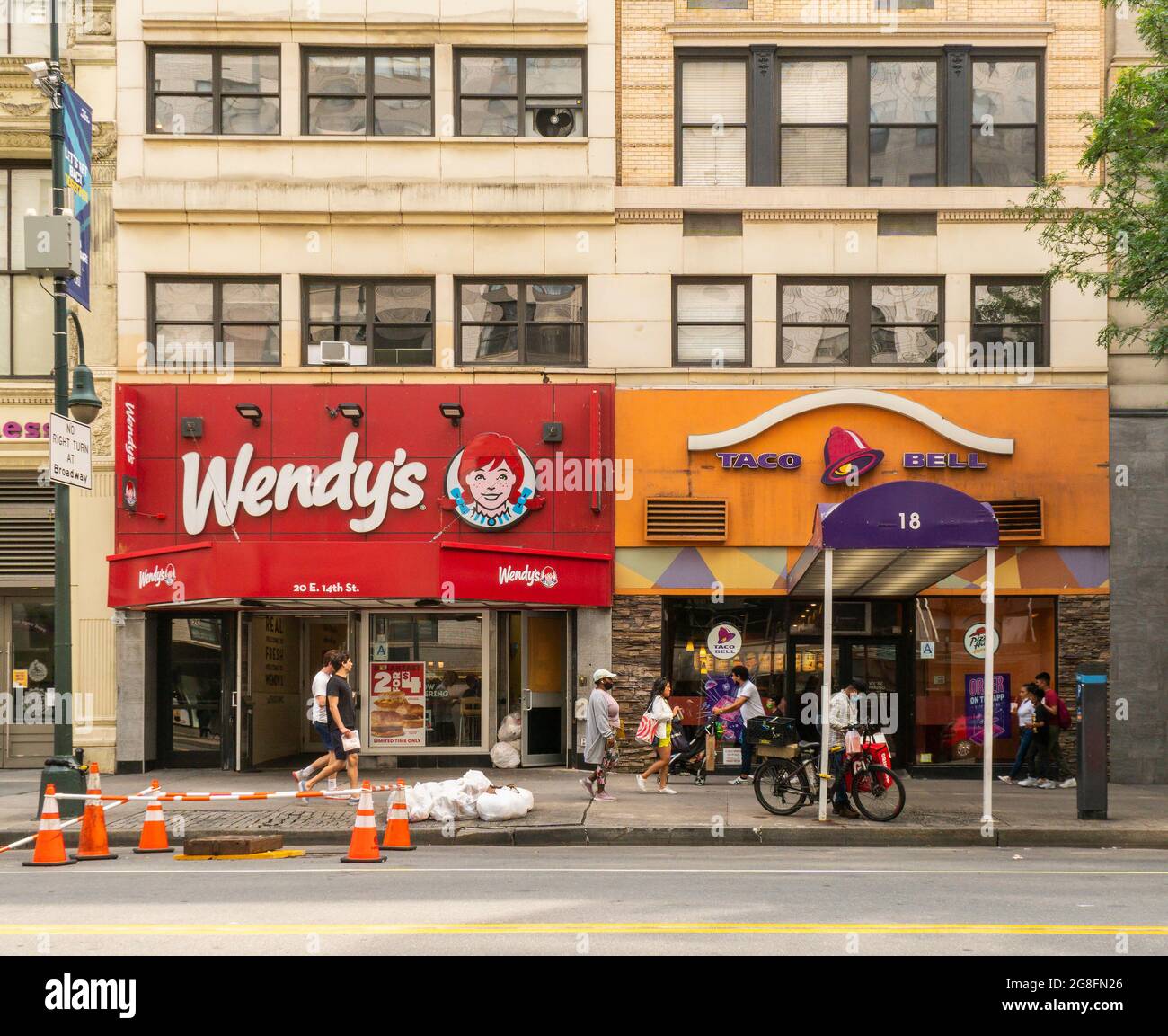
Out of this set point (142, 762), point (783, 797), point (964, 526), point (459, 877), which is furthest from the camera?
point (142, 762)

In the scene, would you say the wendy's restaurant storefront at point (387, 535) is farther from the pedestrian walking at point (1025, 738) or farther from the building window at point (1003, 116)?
the building window at point (1003, 116)

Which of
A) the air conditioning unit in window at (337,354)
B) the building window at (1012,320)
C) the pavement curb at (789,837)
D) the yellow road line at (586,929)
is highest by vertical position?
the building window at (1012,320)

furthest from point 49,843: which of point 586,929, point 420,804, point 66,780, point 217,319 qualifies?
point 217,319

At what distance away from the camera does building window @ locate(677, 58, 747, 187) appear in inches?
849

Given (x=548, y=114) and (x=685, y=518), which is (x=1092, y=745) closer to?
(x=685, y=518)

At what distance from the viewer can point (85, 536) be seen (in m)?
20.9

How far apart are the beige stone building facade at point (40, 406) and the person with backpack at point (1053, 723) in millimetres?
14490

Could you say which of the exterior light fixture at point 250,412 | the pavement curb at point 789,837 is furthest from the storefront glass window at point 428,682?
the pavement curb at point 789,837

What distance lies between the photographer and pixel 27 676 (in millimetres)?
21797

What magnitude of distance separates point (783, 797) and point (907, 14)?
43.4 feet

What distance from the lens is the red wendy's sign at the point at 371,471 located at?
68.0 feet

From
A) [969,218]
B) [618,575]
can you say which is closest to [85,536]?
[618,575]

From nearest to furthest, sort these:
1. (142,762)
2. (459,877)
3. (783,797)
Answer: (459,877) → (783,797) → (142,762)

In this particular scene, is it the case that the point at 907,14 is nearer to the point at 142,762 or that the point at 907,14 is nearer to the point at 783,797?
the point at 783,797
